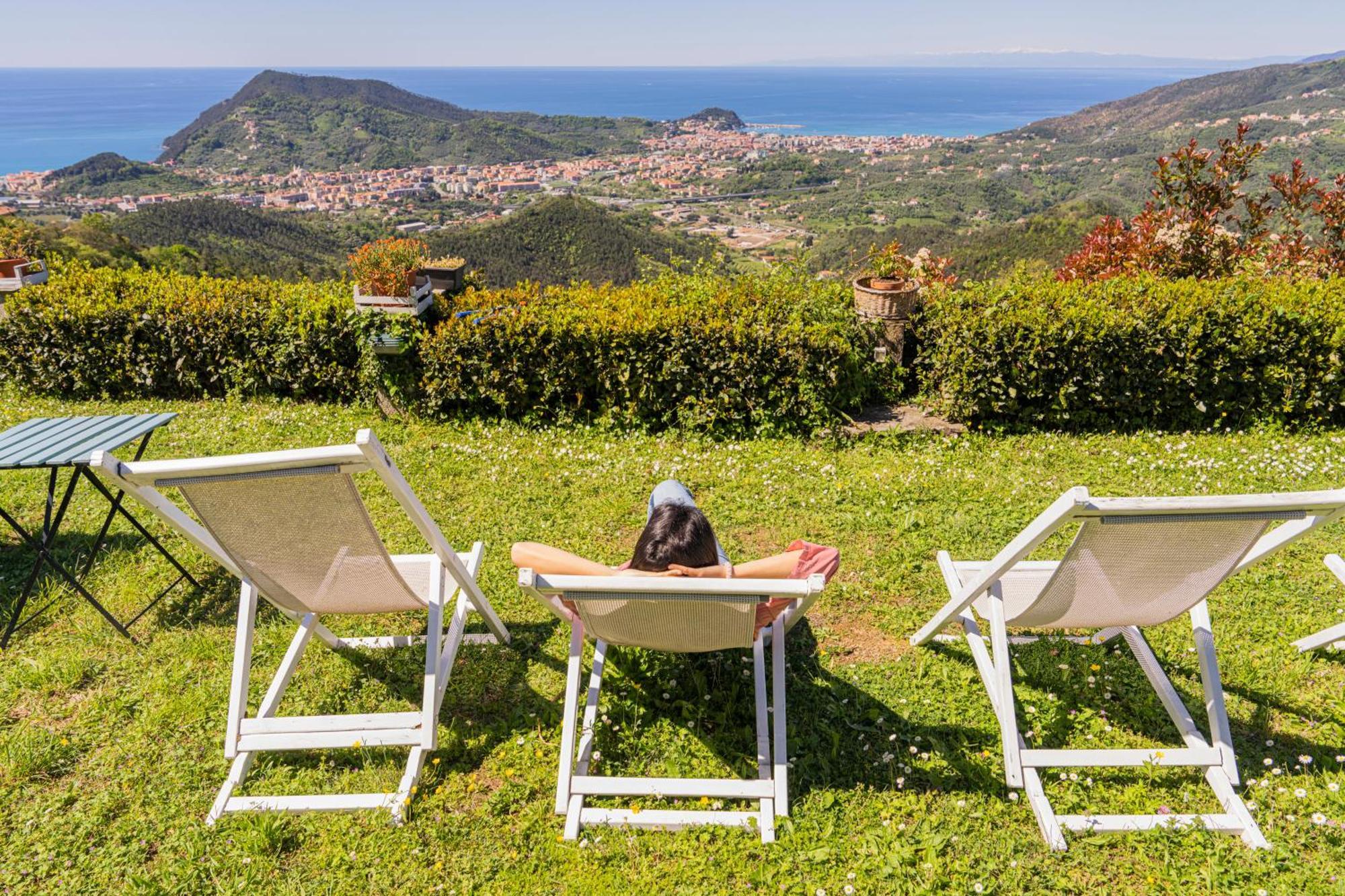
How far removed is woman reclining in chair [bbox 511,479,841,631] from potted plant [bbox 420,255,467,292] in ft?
17.0

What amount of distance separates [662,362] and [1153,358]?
14.1 feet

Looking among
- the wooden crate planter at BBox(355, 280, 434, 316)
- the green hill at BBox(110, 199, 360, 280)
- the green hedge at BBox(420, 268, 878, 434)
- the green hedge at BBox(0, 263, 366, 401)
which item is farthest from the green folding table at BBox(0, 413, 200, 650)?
the green hill at BBox(110, 199, 360, 280)

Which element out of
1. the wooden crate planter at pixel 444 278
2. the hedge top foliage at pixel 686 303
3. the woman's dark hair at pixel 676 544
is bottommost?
the woman's dark hair at pixel 676 544

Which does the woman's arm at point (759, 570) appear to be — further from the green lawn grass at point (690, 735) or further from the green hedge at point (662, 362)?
the green hedge at point (662, 362)

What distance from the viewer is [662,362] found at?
6.33m

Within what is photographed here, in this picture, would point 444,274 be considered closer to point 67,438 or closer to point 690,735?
point 67,438

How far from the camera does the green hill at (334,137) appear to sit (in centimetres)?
16038

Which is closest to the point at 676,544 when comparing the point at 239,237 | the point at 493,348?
the point at 493,348

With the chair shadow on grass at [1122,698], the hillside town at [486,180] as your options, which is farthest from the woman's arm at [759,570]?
the hillside town at [486,180]

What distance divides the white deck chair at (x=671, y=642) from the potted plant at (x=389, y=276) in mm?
4677

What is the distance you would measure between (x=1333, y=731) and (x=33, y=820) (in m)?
5.34

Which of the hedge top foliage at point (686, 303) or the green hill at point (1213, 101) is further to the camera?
the green hill at point (1213, 101)

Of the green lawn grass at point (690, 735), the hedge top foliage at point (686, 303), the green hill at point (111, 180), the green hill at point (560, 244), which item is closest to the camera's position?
the green lawn grass at point (690, 735)

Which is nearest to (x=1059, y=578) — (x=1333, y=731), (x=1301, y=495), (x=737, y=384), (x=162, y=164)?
(x=1301, y=495)
